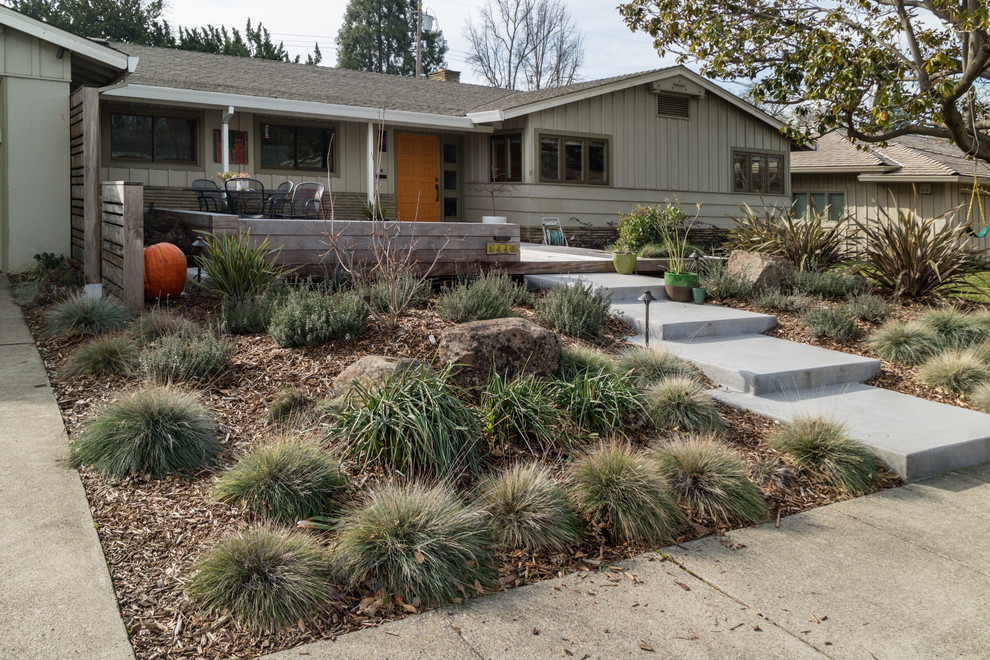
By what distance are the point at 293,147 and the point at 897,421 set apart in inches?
480

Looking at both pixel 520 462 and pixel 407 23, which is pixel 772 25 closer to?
pixel 520 462

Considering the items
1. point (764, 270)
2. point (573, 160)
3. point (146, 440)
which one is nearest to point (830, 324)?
point (764, 270)

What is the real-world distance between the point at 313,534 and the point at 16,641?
1149mm

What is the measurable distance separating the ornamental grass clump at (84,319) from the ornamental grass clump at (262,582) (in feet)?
12.5

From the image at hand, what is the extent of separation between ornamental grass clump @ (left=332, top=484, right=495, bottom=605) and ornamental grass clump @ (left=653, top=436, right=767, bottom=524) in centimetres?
116

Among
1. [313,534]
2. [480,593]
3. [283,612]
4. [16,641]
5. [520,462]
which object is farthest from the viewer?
[520,462]

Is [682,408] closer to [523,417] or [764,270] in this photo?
[523,417]

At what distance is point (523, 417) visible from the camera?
444 centimetres

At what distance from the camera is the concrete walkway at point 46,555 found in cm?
264

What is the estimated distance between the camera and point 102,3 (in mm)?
29203

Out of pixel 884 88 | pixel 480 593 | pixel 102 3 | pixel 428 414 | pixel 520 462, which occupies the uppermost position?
pixel 102 3

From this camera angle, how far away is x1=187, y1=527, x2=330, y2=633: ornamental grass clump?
9.27ft

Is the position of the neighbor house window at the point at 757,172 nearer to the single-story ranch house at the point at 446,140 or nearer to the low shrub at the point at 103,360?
the single-story ranch house at the point at 446,140

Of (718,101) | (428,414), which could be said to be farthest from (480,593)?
(718,101)
